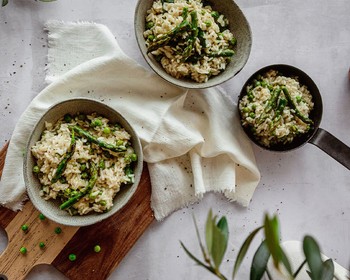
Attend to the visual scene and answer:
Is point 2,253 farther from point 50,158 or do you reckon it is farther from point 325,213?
point 325,213

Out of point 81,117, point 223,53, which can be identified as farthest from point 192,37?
point 81,117

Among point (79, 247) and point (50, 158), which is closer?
point (50, 158)

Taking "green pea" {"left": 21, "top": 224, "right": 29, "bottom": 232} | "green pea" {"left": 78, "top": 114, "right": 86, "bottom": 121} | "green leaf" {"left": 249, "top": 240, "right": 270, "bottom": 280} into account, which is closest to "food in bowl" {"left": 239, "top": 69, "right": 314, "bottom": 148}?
"green pea" {"left": 78, "top": 114, "right": 86, "bottom": 121}

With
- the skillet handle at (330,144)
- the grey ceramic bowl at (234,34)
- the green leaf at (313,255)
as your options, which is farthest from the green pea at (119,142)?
the green leaf at (313,255)

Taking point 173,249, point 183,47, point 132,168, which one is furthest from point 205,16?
point 173,249

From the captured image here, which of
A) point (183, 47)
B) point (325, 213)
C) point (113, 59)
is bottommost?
point (325, 213)

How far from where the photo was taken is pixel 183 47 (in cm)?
296

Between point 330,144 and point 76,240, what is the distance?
5.13 ft

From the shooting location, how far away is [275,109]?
9.96 ft

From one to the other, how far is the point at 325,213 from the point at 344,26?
1.20m

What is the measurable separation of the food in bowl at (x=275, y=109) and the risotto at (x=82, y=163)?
2.34 feet

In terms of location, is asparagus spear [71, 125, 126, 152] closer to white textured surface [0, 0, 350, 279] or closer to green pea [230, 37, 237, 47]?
white textured surface [0, 0, 350, 279]

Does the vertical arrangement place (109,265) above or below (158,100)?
below

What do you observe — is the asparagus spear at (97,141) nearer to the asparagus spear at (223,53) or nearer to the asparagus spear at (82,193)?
the asparagus spear at (82,193)
